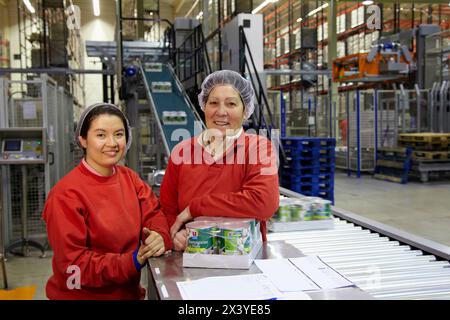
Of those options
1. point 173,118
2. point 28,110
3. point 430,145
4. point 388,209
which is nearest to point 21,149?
point 28,110

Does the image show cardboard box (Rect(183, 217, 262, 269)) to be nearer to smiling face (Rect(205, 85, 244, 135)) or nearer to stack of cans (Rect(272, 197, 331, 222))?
smiling face (Rect(205, 85, 244, 135))

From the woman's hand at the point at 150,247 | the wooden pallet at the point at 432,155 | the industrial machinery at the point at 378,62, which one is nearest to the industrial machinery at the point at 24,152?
Result: the woman's hand at the point at 150,247

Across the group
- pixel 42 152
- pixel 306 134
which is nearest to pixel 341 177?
pixel 306 134

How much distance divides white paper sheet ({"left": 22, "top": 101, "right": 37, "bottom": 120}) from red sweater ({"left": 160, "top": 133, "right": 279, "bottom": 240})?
407cm

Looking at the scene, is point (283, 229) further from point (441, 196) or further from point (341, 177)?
point (341, 177)

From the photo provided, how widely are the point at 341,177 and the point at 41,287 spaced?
337 inches

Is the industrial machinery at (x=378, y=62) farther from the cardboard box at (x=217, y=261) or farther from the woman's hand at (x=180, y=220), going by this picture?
the cardboard box at (x=217, y=261)

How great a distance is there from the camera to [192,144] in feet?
6.77

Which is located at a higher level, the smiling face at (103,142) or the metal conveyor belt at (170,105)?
the metal conveyor belt at (170,105)

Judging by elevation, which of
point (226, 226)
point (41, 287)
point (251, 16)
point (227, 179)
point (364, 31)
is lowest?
point (41, 287)

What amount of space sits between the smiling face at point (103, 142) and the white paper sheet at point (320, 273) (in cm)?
80

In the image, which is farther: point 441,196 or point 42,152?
point 441,196

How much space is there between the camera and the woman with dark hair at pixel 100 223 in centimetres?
165

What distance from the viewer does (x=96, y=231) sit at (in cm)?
172
